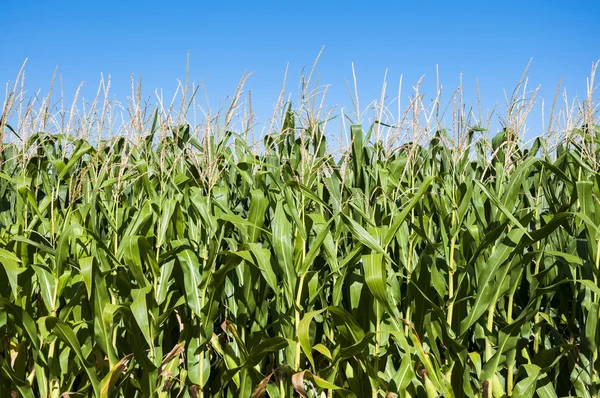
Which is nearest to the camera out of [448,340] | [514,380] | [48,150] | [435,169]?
[448,340]

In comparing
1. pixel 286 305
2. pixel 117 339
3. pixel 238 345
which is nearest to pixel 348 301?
pixel 286 305

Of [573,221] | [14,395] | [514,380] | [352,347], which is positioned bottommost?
[14,395]

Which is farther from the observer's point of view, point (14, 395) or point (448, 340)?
point (14, 395)

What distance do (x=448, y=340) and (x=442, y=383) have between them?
0.20 metres

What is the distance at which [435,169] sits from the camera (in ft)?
14.2

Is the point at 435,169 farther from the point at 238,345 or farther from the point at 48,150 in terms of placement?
the point at 48,150

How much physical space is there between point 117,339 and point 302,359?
0.98 m

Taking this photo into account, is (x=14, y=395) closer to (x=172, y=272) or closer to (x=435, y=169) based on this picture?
(x=172, y=272)

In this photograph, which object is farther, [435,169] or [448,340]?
[435,169]

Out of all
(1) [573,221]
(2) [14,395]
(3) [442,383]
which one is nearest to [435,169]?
(1) [573,221]

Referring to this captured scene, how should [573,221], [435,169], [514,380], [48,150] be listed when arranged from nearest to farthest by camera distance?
[514,380]
[573,221]
[435,169]
[48,150]

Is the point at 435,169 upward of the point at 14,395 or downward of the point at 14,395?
upward

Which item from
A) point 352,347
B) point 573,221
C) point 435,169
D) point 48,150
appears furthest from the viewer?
point 48,150

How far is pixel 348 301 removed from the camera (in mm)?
3121
